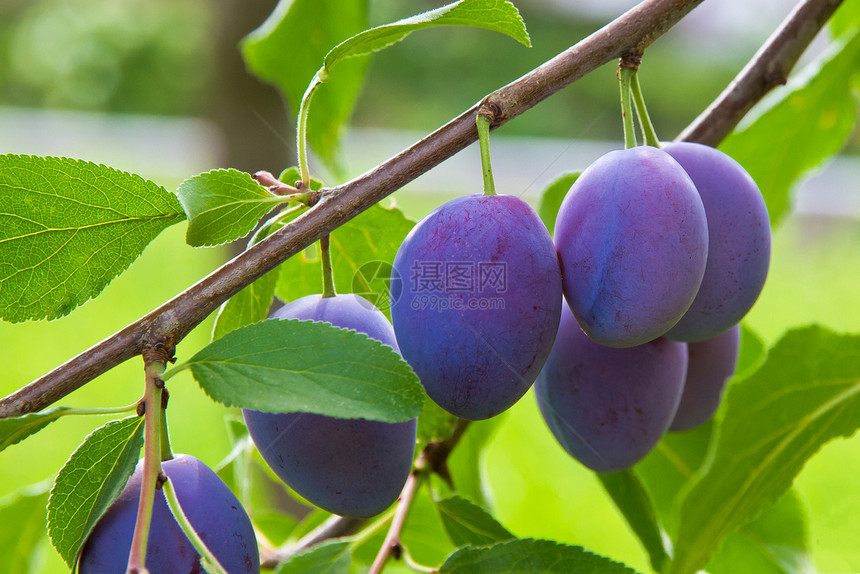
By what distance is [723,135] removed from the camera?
0.66 m

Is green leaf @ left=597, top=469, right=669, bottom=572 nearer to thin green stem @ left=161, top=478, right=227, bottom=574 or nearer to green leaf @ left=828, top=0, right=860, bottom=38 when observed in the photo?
thin green stem @ left=161, top=478, right=227, bottom=574

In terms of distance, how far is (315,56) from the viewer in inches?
37.7

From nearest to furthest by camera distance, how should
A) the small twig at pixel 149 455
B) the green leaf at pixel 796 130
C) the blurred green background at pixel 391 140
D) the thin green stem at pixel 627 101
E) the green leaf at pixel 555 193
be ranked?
the small twig at pixel 149 455 < the thin green stem at pixel 627 101 < the green leaf at pixel 555 193 < the green leaf at pixel 796 130 < the blurred green background at pixel 391 140

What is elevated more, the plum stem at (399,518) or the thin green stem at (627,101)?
the thin green stem at (627,101)

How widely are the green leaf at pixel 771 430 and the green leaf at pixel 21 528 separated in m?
0.54

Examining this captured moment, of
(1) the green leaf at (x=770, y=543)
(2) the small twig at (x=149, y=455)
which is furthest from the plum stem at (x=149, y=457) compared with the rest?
(1) the green leaf at (x=770, y=543)

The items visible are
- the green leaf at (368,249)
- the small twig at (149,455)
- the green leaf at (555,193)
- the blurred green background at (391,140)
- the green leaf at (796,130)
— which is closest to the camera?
the small twig at (149,455)

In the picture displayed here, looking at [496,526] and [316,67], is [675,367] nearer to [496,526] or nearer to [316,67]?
[496,526]

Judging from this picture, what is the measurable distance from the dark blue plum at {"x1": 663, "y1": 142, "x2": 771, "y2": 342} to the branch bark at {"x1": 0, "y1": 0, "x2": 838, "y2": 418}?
9cm

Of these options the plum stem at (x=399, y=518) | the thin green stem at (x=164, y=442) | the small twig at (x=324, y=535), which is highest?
the thin green stem at (x=164, y=442)

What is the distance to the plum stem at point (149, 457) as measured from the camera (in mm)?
378

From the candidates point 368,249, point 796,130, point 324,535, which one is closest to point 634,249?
point 368,249

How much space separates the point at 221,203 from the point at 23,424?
156mm

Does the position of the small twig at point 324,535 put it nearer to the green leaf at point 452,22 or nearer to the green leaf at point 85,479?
the green leaf at point 85,479
